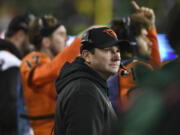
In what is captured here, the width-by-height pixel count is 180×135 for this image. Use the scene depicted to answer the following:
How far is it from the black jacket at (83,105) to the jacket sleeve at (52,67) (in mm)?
978

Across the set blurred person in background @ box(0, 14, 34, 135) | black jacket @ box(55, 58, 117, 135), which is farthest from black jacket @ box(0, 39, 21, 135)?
black jacket @ box(55, 58, 117, 135)

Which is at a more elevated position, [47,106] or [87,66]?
[87,66]

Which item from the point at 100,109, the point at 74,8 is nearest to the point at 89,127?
the point at 100,109

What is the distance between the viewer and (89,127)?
8.47 ft

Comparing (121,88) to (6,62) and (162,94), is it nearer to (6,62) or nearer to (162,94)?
(6,62)

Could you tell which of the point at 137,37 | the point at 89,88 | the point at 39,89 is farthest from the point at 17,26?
the point at 89,88

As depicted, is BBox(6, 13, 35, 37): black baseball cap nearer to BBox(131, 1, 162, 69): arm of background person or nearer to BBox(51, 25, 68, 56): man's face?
BBox(51, 25, 68, 56): man's face

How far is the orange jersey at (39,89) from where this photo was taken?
14.0 ft

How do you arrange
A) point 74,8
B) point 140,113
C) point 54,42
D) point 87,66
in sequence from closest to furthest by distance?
point 140,113
point 87,66
point 54,42
point 74,8

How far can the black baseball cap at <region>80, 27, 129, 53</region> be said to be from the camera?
2.96 m

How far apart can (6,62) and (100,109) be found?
2.69 meters

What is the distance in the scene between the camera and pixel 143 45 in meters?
4.40

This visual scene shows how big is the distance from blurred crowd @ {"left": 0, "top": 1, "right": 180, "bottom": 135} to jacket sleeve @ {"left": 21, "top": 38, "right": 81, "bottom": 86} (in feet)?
0.03

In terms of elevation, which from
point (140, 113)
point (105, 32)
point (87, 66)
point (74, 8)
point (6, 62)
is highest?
point (140, 113)
